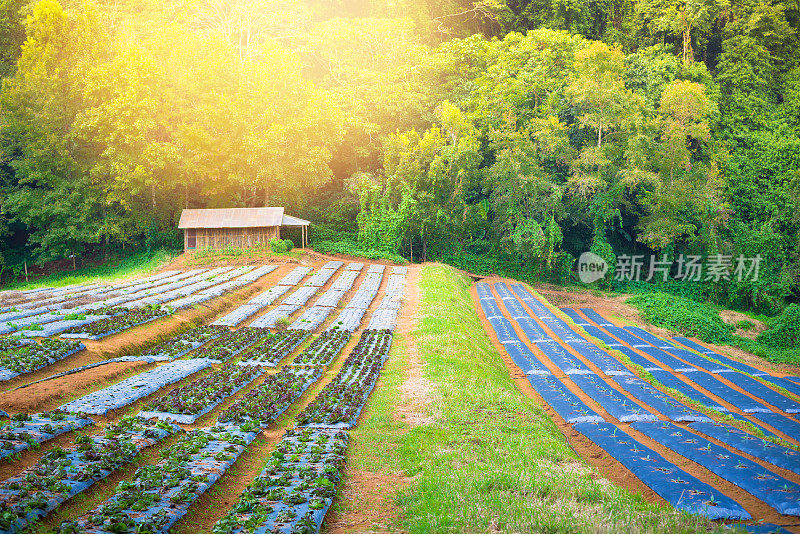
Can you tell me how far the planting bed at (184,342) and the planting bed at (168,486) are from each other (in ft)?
16.1

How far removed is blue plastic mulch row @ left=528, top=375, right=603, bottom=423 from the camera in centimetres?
1060

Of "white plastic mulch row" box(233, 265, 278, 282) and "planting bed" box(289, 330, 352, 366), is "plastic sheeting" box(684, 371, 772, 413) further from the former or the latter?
"white plastic mulch row" box(233, 265, 278, 282)

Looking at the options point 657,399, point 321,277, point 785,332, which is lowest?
point 785,332

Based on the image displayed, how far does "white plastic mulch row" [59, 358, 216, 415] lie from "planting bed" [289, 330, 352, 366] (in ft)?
7.60

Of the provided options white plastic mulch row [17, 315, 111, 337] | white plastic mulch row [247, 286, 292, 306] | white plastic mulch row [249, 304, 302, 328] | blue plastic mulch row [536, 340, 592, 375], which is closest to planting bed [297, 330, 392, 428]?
white plastic mulch row [249, 304, 302, 328]

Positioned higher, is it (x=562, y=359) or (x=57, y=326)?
(x=57, y=326)

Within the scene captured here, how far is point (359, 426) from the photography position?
9.01 metres

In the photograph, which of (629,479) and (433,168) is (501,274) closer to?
(433,168)

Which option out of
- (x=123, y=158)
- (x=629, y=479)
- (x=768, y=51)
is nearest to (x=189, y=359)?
(x=629, y=479)

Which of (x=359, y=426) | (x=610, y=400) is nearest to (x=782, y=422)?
(x=610, y=400)

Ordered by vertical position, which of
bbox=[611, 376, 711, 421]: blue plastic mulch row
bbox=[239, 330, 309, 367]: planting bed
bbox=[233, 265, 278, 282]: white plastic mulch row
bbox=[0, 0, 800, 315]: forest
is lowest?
bbox=[611, 376, 711, 421]: blue plastic mulch row

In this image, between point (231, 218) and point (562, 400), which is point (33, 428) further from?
point (231, 218)

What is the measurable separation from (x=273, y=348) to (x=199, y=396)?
170 inches

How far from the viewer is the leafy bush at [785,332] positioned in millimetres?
22655
